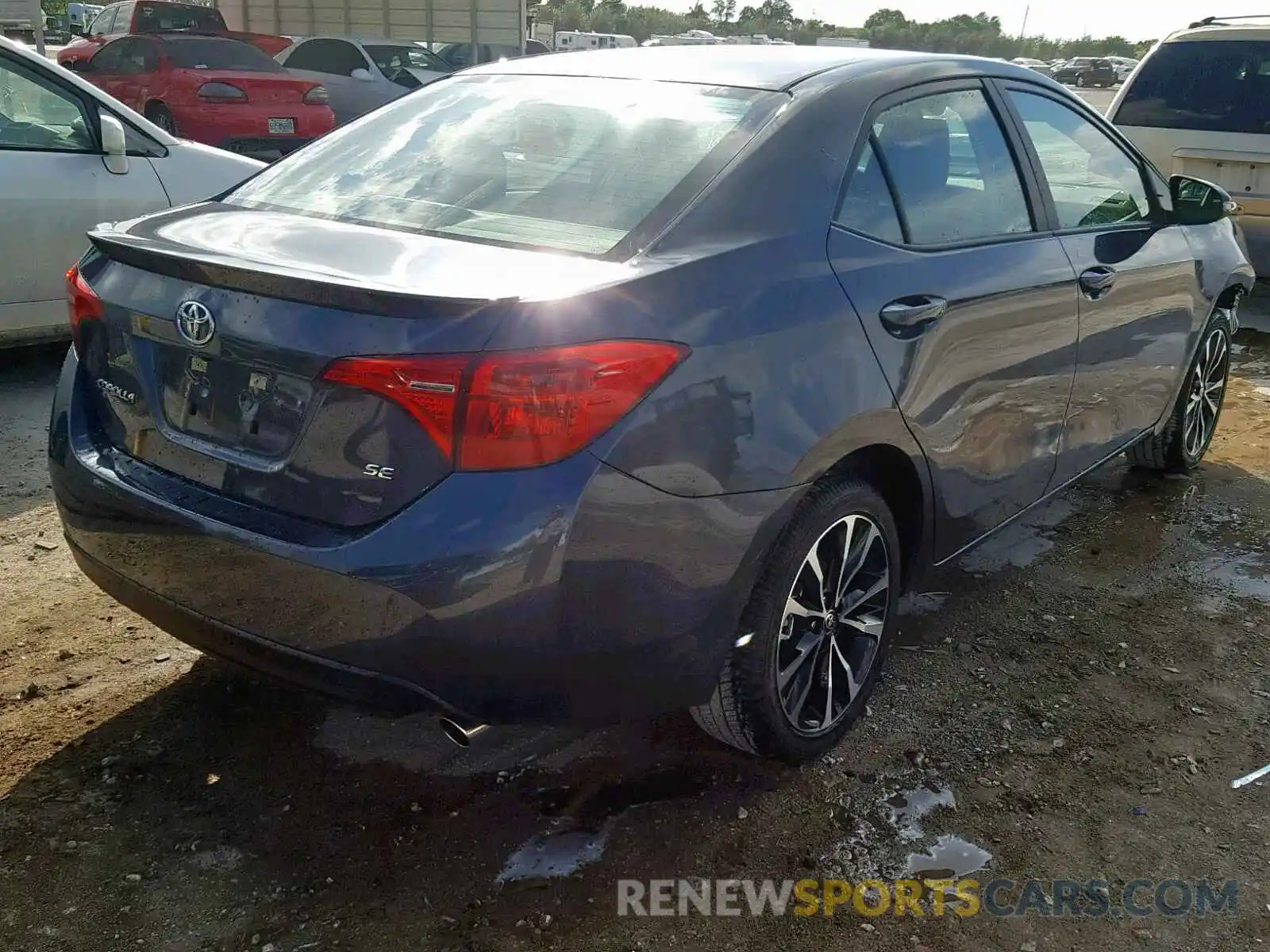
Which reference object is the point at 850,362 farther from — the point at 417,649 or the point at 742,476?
the point at 417,649

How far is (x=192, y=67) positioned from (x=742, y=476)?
12760 millimetres

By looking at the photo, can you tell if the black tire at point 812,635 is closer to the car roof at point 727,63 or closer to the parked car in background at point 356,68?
the car roof at point 727,63

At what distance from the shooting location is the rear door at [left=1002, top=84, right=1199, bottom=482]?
370cm

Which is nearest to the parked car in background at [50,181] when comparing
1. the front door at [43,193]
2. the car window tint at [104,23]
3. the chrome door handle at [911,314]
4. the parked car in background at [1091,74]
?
the front door at [43,193]

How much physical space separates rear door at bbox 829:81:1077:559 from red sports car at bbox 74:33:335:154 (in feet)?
35.7

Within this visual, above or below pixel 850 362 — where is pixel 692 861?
below

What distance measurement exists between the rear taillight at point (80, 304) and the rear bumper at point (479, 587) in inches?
15.8

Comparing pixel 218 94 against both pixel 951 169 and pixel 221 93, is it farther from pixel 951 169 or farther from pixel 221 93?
pixel 951 169

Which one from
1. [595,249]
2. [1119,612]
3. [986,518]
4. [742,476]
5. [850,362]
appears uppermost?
[595,249]

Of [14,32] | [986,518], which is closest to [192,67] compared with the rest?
[14,32]

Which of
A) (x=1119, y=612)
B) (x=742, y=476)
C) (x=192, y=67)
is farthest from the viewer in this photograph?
(x=192, y=67)

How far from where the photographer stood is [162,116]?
13422 millimetres

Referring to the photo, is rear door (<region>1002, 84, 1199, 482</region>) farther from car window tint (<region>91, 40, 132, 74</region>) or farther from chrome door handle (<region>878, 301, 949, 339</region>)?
car window tint (<region>91, 40, 132, 74</region>)

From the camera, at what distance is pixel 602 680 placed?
2.36 meters
